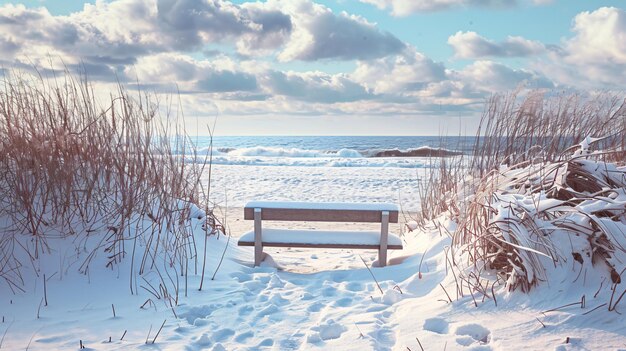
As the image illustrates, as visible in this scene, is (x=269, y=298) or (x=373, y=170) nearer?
(x=269, y=298)

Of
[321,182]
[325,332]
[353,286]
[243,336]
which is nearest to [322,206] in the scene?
[353,286]

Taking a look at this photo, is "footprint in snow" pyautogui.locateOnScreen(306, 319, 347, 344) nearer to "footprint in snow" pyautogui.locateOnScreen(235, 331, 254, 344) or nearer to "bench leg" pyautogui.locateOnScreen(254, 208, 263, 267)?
"footprint in snow" pyautogui.locateOnScreen(235, 331, 254, 344)

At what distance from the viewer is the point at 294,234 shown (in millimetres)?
4660

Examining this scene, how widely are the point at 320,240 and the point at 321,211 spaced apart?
Result: 30cm

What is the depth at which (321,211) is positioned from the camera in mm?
4449

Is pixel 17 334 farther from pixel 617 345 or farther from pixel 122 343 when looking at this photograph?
pixel 617 345

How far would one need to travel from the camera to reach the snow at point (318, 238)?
4.53m

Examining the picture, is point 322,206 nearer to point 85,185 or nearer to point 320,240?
point 320,240

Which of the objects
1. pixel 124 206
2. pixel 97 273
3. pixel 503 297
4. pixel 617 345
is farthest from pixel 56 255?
pixel 617 345

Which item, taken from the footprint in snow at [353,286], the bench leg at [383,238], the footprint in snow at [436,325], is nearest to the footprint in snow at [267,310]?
the footprint in snow at [353,286]

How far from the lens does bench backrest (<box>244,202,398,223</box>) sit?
14.6 feet

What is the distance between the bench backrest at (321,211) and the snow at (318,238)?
0.19 metres

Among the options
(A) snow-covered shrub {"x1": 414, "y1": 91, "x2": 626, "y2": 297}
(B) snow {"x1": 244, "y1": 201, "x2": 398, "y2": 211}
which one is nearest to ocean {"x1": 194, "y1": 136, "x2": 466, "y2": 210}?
(B) snow {"x1": 244, "y1": 201, "x2": 398, "y2": 211}

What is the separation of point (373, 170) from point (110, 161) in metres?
12.8
